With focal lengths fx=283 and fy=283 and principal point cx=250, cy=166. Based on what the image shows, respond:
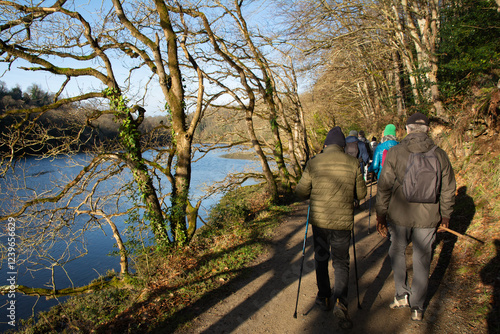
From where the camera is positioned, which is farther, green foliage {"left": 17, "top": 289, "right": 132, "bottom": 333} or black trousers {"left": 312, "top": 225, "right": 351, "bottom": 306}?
green foliage {"left": 17, "top": 289, "right": 132, "bottom": 333}

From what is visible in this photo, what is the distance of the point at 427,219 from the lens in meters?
2.92

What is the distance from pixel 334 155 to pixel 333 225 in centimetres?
78

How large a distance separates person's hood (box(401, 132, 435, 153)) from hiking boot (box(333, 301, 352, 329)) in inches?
74.2

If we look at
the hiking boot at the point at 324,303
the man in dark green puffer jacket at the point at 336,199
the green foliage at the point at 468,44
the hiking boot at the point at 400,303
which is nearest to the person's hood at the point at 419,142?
the man in dark green puffer jacket at the point at 336,199

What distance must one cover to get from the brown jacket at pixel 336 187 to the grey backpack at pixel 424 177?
1.59 ft

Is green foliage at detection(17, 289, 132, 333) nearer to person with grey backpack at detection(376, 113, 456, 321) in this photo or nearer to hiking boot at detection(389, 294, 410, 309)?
hiking boot at detection(389, 294, 410, 309)

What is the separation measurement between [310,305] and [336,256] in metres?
0.98

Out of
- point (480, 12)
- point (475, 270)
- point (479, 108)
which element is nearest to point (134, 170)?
point (475, 270)

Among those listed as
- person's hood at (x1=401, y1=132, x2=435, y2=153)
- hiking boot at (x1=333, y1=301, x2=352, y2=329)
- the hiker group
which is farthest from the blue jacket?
hiking boot at (x1=333, y1=301, x2=352, y2=329)

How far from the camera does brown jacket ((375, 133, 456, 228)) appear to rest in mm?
2891

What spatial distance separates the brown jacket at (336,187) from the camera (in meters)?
3.13

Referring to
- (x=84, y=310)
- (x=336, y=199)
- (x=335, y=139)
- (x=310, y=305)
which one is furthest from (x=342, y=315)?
(x=84, y=310)

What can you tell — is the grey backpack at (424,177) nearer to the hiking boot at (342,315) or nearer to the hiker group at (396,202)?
the hiker group at (396,202)

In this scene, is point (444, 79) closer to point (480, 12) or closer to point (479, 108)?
point (480, 12)
